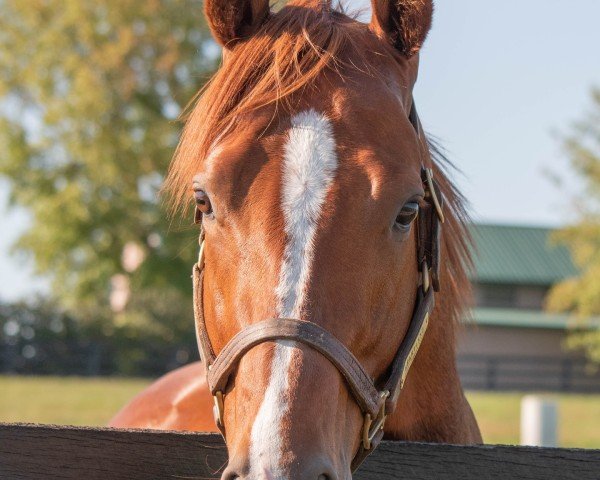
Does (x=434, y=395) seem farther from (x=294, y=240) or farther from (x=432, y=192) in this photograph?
(x=294, y=240)

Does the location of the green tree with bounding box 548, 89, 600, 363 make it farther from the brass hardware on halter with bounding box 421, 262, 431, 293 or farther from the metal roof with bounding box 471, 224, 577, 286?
the brass hardware on halter with bounding box 421, 262, 431, 293

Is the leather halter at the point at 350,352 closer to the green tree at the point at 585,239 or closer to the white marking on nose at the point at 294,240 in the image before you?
the white marking on nose at the point at 294,240

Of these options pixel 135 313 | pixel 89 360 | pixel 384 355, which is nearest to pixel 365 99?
pixel 384 355

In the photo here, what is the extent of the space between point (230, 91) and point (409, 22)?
62 cm

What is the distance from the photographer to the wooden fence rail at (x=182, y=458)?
254cm

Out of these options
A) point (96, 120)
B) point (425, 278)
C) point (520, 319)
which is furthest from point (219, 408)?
point (520, 319)

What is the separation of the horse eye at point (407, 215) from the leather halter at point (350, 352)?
24 cm

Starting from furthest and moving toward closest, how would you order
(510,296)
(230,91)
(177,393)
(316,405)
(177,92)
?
1. (510,296)
2. (177,92)
3. (177,393)
4. (230,91)
5. (316,405)

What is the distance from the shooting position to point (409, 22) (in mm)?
2748

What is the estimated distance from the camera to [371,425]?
2.36 metres

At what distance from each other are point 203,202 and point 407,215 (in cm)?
58

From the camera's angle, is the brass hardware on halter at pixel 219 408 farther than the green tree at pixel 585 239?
No

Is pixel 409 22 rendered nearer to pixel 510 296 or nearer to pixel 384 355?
pixel 384 355

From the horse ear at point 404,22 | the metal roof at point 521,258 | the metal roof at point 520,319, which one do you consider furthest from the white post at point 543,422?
the metal roof at point 521,258
